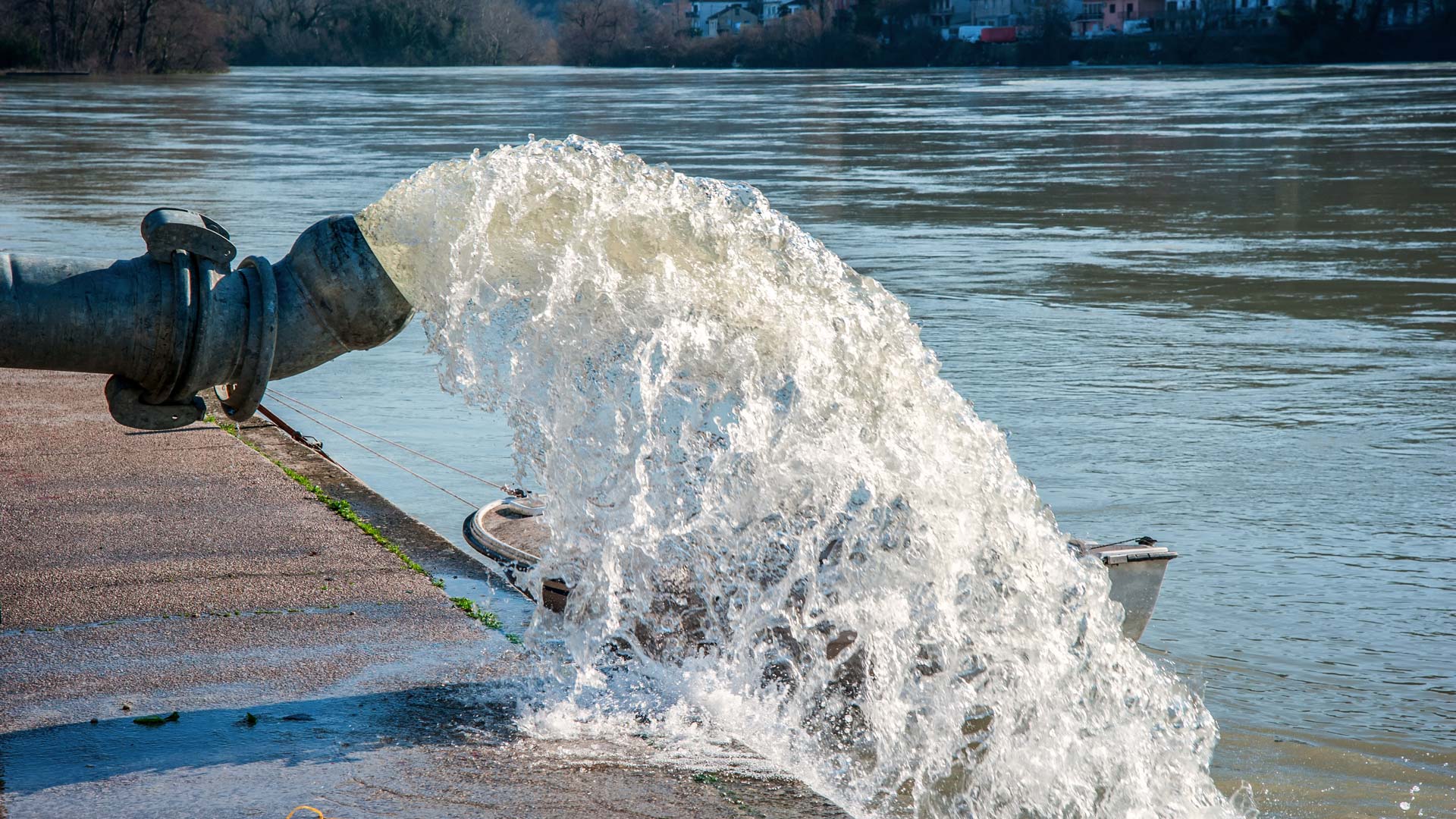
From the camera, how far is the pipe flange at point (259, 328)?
4.70m

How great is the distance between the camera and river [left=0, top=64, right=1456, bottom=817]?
7191mm

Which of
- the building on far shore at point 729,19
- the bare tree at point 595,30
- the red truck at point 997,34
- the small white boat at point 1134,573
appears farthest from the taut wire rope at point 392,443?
the building on far shore at point 729,19

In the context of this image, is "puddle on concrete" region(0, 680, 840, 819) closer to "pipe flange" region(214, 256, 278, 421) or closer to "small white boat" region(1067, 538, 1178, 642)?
"pipe flange" region(214, 256, 278, 421)

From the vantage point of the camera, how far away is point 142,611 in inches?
236

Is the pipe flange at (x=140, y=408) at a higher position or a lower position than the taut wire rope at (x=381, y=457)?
higher

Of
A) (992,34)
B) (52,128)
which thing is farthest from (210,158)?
(992,34)

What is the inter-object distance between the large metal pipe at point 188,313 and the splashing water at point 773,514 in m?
0.39

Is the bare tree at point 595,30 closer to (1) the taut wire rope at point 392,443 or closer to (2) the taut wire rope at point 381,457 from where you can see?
(1) the taut wire rope at point 392,443

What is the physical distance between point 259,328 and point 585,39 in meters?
148

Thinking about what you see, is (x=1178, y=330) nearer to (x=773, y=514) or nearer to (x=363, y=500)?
(x=363, y=500)

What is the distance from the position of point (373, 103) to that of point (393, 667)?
183 ft

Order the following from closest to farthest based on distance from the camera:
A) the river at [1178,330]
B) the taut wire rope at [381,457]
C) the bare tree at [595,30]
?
1. the river at [1178,330]
2. the taut wire rope at [381,457]
3. the bare tree at [595,30]

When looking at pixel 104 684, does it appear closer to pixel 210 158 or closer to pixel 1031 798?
pixel 1031 798

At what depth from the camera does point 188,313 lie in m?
4.62
